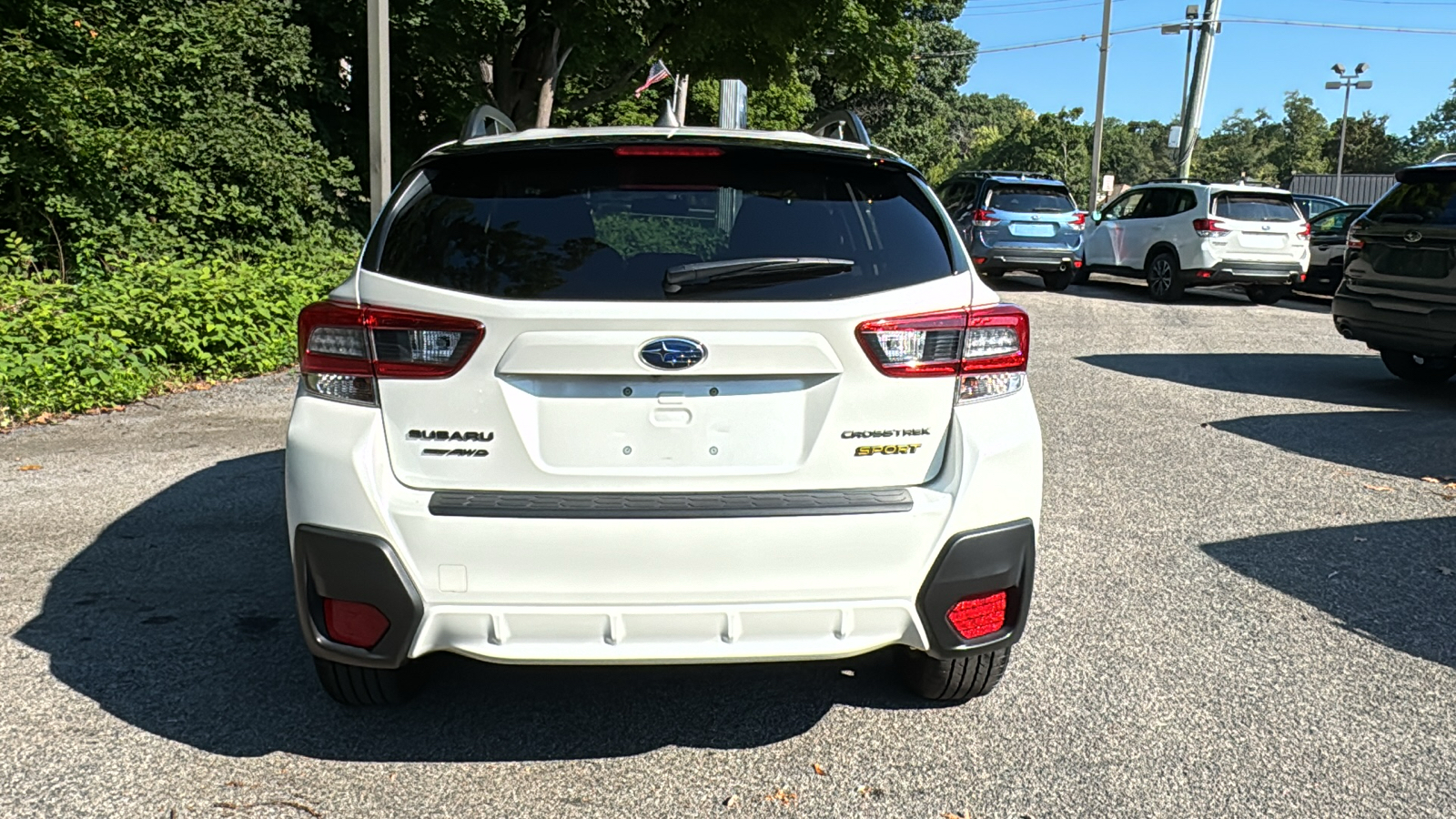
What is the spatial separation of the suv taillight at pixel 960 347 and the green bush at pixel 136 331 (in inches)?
271

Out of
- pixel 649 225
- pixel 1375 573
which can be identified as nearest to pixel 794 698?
pixel 649 225

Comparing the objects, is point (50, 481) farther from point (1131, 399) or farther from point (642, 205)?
point (1131, 399)

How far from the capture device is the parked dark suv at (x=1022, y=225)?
63.4 feet

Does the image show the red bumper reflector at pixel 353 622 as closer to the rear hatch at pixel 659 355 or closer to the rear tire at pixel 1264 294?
the rear hatch at pixel 659 355

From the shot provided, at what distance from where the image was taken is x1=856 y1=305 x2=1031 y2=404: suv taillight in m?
3.08

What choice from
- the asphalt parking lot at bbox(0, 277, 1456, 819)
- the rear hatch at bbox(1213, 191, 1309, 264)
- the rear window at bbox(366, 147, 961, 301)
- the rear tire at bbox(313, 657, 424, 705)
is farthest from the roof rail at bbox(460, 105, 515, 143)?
the rear hatch at bbox(1213, 191, 1309, 264)

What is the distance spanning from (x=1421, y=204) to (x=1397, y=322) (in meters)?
0.89

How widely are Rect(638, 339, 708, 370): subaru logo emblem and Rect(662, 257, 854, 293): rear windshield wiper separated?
0.14 meters

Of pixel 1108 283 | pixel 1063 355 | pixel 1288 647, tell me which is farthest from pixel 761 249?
pixel 1108 283

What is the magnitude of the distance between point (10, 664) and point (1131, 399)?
777cm

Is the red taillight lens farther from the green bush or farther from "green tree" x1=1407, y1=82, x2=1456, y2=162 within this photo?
"green tree" x1=1407, y1=82, x2=1456, y2=162

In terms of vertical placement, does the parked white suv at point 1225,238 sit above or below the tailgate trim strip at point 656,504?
above

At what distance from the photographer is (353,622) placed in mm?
3111

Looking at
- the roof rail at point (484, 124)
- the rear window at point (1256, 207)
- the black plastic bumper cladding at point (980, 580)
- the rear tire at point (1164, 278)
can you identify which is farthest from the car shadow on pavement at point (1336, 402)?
the rear tire at point (1164, 278)
